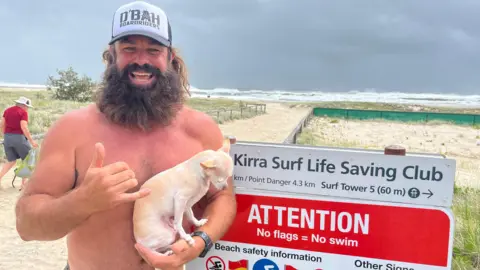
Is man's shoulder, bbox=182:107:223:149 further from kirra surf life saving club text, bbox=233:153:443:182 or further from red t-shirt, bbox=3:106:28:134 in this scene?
red t-shirt, bbox=3:106:28:134

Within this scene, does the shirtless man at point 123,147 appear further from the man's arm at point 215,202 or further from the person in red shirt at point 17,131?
the person in red shirt at point 17,131

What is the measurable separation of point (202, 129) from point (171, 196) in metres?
0.44

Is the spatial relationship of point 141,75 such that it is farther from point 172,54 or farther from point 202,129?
point 202,129

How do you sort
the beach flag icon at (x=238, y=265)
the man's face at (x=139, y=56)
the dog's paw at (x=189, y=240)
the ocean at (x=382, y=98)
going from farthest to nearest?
the ocean at (x=382, y=98) < the beach flag icon at (x=238, y=265) < the man's face at (x=139, y=56) < the dog's paw at (x=189, y=240)


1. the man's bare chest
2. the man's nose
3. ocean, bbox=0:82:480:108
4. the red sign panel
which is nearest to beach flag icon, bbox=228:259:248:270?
the red sign panel

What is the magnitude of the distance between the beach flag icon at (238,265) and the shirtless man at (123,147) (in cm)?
38

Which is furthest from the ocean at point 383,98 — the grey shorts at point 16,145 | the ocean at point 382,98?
the grey shorts at point 16,145

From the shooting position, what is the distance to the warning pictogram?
2.20m

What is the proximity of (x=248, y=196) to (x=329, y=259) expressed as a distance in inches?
20.0

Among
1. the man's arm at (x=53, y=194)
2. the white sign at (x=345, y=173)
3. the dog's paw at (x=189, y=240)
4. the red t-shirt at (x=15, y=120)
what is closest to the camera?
the man's arm at (x=53, y=194)

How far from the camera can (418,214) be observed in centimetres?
191

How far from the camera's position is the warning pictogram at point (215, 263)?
2.20 m

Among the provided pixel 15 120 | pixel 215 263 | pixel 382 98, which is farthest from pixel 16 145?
pixel 382 98

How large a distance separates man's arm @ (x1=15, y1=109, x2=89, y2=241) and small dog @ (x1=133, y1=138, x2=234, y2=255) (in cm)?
24
